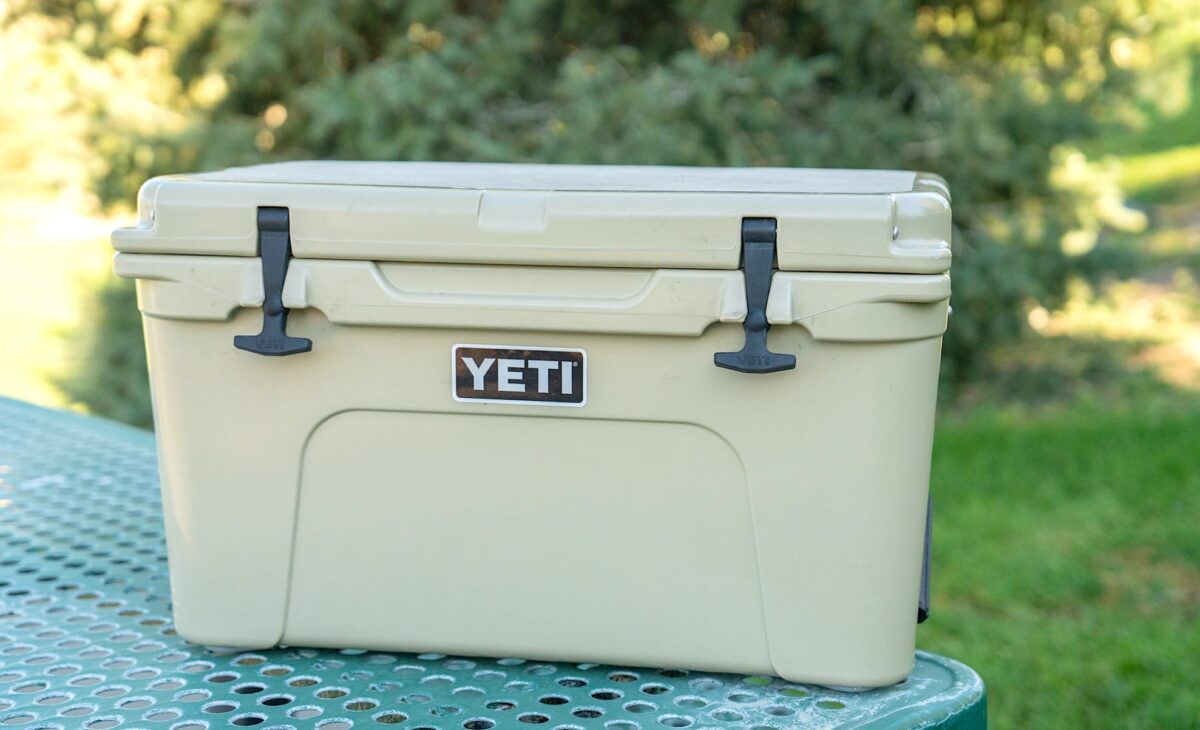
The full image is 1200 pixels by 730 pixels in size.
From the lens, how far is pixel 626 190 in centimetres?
128

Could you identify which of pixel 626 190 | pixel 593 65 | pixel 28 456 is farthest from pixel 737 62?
pixel 626 190

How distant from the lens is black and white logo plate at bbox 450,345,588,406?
1289 mm

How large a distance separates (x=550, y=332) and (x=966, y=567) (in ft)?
9.47

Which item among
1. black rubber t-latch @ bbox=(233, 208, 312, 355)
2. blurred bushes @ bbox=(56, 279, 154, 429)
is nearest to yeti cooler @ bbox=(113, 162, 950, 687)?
black rubber t-latch @ bbox=(233, 208, 312, 355)

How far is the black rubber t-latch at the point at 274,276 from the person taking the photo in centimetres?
130

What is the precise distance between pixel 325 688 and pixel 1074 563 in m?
3.03

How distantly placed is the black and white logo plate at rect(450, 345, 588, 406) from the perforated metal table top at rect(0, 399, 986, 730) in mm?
307

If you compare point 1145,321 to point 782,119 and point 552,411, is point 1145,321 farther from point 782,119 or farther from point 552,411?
point 552,411

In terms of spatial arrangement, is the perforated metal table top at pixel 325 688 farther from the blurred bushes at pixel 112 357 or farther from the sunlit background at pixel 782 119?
the blurred bushes at pixel 112 357

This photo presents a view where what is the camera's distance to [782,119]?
15.8 feet

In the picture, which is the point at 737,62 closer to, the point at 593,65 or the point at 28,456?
the point at 593,65

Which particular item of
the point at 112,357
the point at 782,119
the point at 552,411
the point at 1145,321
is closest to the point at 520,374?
the point at 552,411

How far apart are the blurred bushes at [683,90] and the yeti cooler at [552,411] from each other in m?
3.20

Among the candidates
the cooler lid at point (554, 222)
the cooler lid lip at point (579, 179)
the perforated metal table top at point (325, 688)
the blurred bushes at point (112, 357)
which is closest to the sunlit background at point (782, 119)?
the blurred bushes at point (112, 357)
